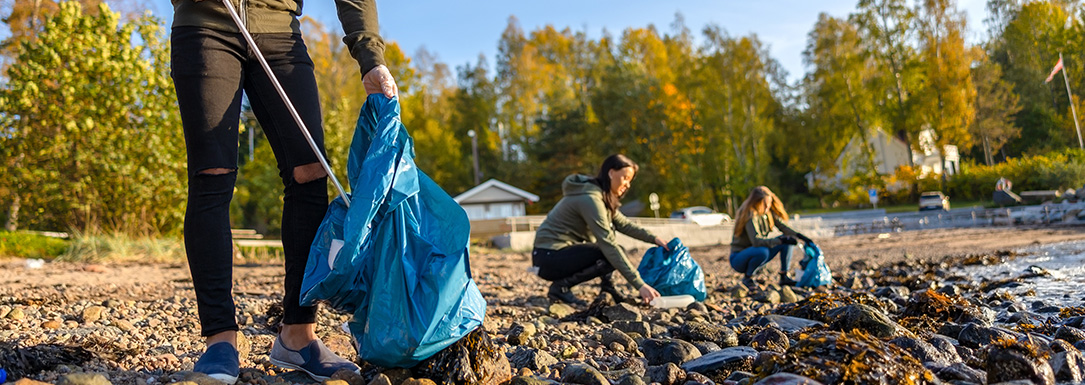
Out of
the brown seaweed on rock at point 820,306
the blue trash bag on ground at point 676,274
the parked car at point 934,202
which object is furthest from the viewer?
the parked car at point 934,202

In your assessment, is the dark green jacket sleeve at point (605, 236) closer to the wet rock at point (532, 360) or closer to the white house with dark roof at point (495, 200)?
the wet rock at point (532, 360)

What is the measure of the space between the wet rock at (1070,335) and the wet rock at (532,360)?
2133 mm

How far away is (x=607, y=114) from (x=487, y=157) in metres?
8.20

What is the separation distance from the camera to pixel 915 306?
3.83m

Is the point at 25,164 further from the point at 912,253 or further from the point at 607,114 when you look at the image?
the point at 607,114

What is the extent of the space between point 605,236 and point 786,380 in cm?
308

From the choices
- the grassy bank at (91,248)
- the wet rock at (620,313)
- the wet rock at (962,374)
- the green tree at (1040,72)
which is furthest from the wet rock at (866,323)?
the green tree at (1040,72)

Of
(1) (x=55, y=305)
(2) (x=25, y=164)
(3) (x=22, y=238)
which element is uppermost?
(2) (x=25, y=164)

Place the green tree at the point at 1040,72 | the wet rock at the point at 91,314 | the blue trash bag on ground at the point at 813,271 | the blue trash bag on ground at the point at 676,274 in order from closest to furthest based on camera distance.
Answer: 1. the wet rock at the point at 91,314
2. the blue trash bag on ground at the point at 676,274
3. the blue trash bag on ground at the point at 813,271
4. the green tree at the point at 1040,72

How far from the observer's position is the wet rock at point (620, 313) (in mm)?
4207

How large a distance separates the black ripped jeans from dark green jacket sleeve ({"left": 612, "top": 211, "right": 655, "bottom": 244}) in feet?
11.3

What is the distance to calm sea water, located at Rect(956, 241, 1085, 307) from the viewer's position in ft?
15.9

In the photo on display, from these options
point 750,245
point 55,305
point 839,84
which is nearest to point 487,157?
point 839,84

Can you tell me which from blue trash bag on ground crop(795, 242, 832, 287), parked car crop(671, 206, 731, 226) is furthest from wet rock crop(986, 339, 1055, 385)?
parked car crop(671, 206, 731, 226)
